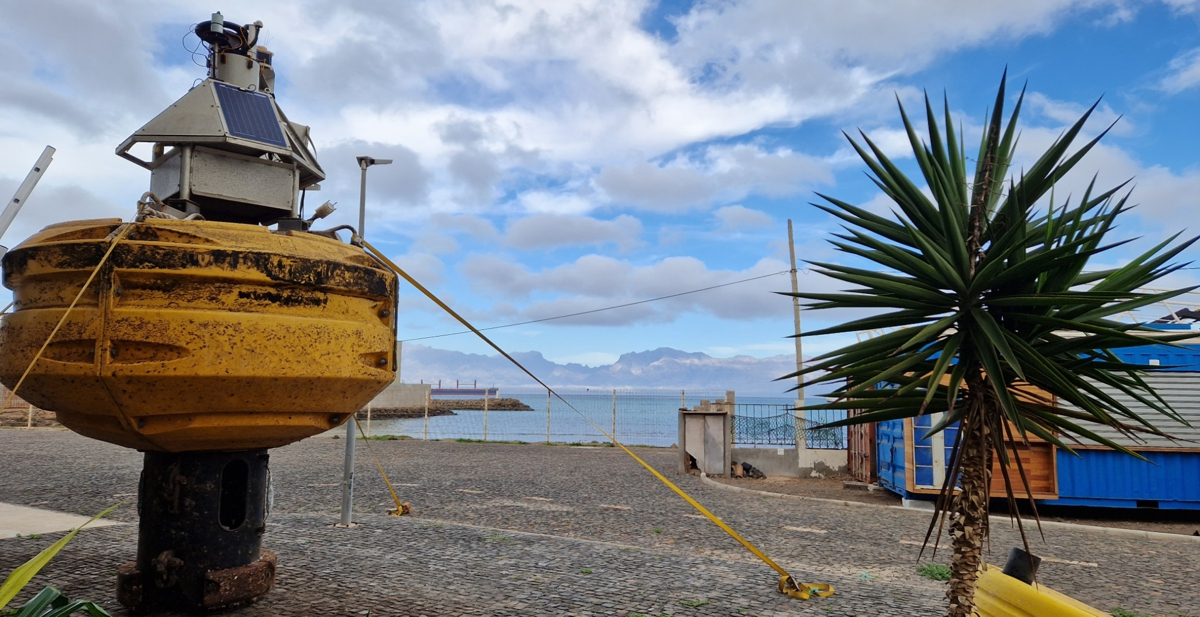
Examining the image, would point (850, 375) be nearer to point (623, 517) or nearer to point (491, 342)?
point (491, 342)

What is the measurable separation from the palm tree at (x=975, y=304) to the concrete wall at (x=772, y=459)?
1374 cm

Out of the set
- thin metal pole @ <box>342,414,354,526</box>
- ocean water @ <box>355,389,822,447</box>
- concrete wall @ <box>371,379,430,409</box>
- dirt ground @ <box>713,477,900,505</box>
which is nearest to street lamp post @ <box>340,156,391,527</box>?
thin metal pole @ <box>342,414,354,526</box>

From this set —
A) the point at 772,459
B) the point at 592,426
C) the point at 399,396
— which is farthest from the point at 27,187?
the point at 399,396

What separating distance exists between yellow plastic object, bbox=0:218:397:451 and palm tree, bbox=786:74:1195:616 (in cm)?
253

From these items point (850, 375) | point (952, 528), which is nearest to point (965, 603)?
point (952, 528)

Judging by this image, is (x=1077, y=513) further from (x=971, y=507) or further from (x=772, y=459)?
(x=971, y=507)

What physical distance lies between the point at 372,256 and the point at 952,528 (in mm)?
Result: 3500

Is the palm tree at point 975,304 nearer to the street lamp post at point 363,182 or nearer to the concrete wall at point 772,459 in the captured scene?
the street lamp post at point 363,182

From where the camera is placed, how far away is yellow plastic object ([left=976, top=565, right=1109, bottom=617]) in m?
3.84

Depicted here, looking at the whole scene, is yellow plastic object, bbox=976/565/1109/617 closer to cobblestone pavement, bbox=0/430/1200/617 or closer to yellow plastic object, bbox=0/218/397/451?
cobblestone pavement, bbox=0/430/1200/617

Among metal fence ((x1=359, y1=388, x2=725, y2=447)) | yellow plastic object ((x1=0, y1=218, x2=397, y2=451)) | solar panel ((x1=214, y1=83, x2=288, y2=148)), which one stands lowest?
metal fence ((x1=359, y1=388, x2=725, y2=447))

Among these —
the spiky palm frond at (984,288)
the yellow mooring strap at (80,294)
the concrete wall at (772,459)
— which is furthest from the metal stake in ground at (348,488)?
the concrete wall at (772,459)

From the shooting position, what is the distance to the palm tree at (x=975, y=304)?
3.27 m

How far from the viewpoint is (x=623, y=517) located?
33.6 ft
